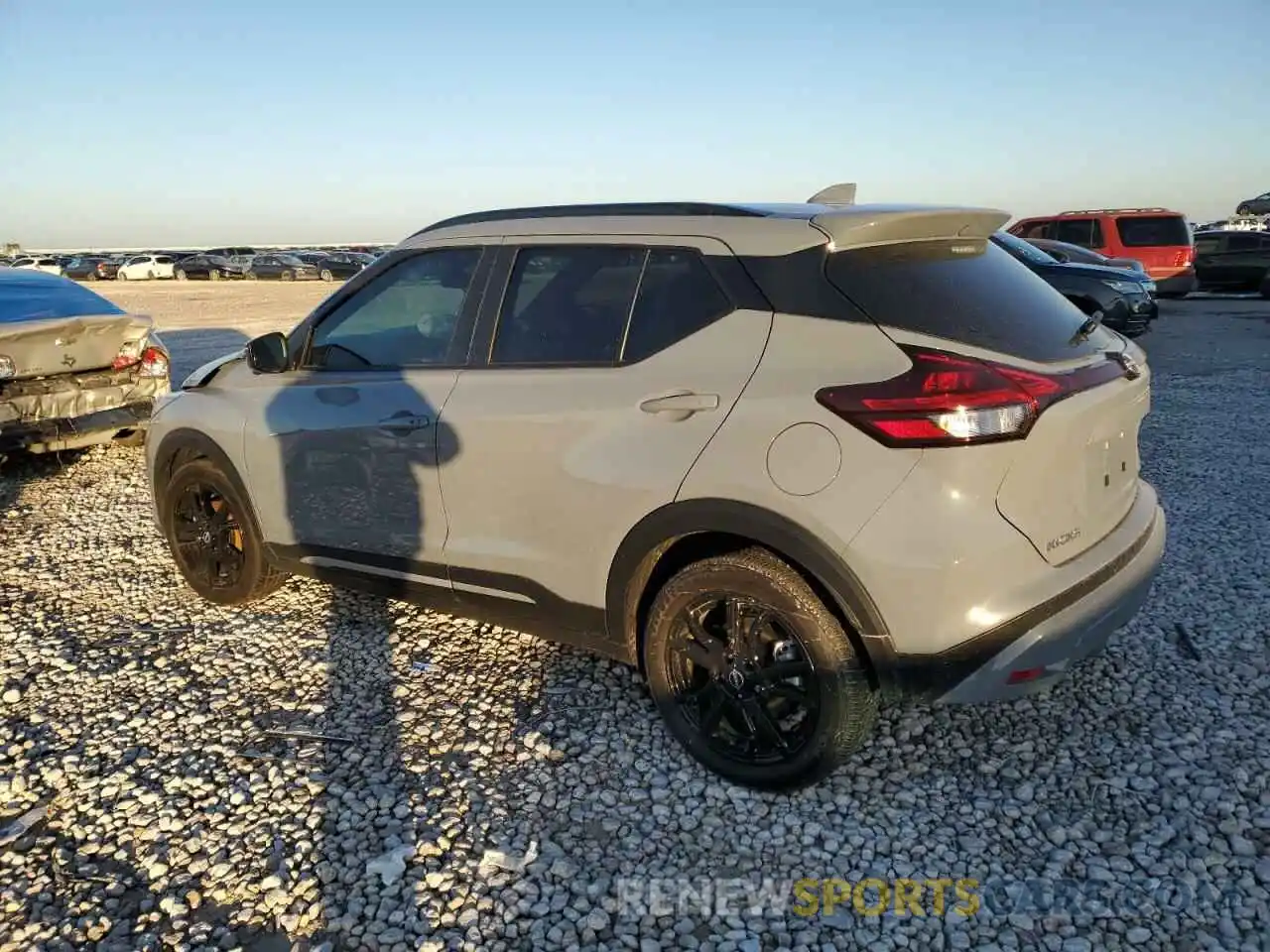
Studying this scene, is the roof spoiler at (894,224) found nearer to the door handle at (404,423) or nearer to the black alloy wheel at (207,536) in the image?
the door handle at (404,423)

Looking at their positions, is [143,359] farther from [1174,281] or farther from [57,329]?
[1174,281]

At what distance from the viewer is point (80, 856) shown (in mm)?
2713

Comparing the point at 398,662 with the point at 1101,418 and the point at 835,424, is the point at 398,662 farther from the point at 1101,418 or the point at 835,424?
the point at 1101,418

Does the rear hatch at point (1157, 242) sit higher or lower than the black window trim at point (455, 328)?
higher

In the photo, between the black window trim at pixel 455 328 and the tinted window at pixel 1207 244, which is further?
the tinted window at pixel 1207 244

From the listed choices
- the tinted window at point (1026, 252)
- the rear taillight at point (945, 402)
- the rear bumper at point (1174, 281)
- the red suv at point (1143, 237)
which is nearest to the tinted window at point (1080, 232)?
the red suv at point (1143, 237)

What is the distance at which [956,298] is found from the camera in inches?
107

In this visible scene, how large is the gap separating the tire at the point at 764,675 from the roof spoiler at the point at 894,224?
0.98 m

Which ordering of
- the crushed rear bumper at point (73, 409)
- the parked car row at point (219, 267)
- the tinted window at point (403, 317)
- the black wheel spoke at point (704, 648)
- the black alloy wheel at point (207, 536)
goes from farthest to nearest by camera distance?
the parked car row at point (219, 267)
the crushed rear bumper at point (73, 409)
the black alloy wheel at point (207, 536)
the tinted window at point (403, 317)
the black wheel spoke at point (704, 648)

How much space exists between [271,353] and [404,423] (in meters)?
0.84

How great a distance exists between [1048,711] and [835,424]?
5.22 feet

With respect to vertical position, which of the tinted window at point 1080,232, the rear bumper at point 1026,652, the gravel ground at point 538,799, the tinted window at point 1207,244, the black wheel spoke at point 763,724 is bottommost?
the gravel ground at point 538,799

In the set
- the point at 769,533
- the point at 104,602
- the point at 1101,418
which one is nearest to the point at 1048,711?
the point at 1101,418

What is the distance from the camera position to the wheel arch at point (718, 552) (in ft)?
8.48
